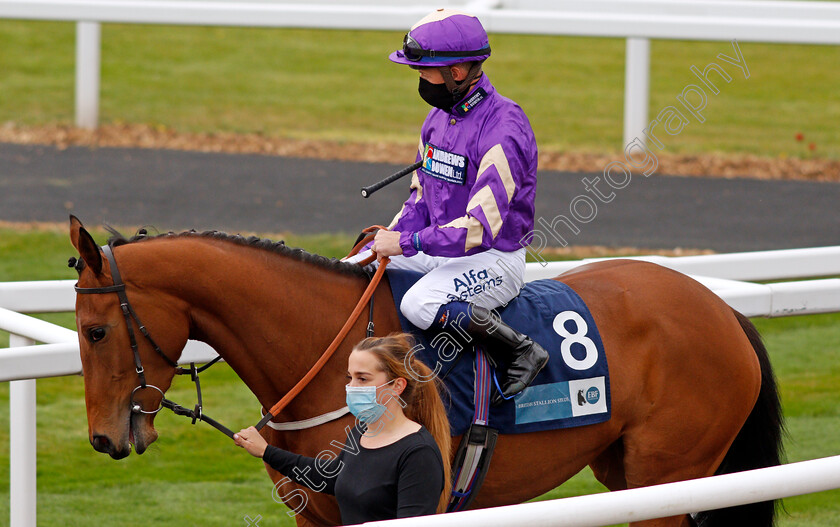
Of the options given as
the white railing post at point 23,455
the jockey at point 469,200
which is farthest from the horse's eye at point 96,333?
the jockey at point 469,200

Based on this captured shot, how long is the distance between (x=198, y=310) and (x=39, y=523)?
218cm

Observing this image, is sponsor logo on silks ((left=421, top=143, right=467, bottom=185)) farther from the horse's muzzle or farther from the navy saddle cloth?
the horse's muzzle

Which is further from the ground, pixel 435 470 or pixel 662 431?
pixel 435 470

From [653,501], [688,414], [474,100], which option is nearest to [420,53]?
[474,100]

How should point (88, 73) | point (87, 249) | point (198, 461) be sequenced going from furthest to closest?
1. point (88, 73)
2. point (198, 461)
3. point (87, 249)

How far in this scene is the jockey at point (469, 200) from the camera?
328 cm

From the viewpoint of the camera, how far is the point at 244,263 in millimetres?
3270

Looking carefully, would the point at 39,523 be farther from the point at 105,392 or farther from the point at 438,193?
the point at 438,193

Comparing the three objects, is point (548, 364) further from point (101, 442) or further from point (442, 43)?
point (101, 442)

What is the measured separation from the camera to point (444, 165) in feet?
11.4

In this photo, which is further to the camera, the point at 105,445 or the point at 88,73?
the point at 88,73

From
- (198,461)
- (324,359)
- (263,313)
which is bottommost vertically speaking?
(198,461)

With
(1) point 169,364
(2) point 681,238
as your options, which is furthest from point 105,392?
(2) point 681,238

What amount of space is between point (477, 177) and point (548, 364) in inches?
24.5
